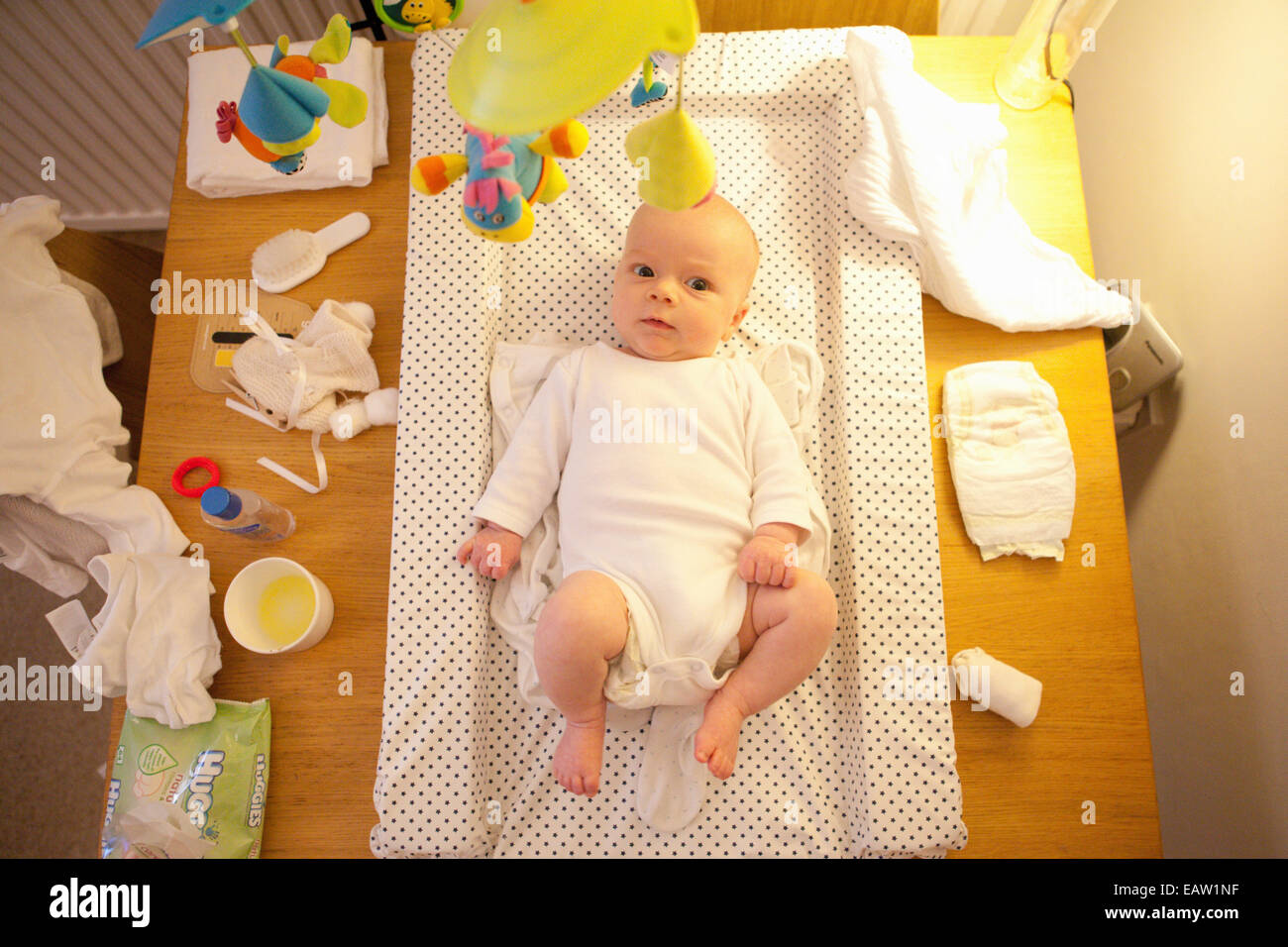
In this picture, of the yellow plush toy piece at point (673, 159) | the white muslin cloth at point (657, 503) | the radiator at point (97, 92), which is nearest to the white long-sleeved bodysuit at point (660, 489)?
the white muslin cloth at point (657, 503)

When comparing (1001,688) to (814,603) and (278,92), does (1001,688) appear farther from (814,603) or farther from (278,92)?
(278,92)

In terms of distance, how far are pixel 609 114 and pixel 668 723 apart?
126 cm

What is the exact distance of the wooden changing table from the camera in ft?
4.17

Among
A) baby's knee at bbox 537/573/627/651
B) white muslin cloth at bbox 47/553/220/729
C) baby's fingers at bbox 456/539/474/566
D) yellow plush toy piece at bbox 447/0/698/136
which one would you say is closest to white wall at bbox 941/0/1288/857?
baby's knee at bbox 537/573/627/651

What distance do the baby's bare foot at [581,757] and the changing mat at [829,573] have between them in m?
0.09

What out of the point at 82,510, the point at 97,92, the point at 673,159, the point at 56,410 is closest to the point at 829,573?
the point at 673,159

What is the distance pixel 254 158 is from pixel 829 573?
4.71 ft

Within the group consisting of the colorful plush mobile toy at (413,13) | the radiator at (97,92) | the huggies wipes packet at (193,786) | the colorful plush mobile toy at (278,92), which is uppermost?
the radiator at (97,92)

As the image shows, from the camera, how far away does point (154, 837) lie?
1153 mm

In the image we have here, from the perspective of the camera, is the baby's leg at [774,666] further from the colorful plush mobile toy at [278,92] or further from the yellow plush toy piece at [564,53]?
the colorful plush mobile toy at [278,92]

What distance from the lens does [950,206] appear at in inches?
55.5

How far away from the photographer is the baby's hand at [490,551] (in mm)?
1267

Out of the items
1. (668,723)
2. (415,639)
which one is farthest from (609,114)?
(668,723)

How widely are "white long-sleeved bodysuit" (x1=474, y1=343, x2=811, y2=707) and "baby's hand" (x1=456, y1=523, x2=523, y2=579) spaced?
0.03 m
